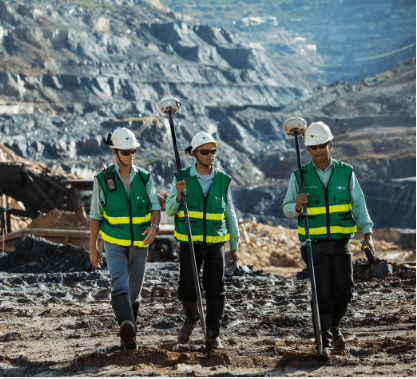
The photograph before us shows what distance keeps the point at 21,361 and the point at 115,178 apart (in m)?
1.54

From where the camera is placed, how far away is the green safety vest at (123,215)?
4.00 m

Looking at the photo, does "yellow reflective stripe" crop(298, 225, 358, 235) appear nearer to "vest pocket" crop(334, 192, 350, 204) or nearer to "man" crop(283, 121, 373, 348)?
"man" crop(283, 121, 373, 348)

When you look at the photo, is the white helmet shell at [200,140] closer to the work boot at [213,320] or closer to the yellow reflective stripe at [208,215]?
the yellow reflective stripe at [208,215]

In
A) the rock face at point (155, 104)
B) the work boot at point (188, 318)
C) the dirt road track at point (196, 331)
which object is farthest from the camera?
the rock face at point (155, 104)

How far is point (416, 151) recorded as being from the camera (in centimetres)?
5112

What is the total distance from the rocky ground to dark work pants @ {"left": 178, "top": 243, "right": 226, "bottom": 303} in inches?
17.3

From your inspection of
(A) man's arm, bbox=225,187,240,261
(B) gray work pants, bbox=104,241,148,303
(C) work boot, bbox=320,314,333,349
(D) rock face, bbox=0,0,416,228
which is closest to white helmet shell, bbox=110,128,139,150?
(B) gray work pants, bbox=104,241,148,303

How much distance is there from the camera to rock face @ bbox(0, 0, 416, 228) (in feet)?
169

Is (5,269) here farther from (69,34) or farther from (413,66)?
(413,66)

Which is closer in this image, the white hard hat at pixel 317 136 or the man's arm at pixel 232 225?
the white hard hat at pixel 317 136

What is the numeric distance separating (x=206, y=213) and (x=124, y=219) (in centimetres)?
62

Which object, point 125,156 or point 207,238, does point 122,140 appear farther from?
point 207,238

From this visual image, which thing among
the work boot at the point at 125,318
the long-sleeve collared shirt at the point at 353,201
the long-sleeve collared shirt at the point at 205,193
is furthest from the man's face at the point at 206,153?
the work boot at the point at 125,318

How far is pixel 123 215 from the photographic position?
4023 millimetres
